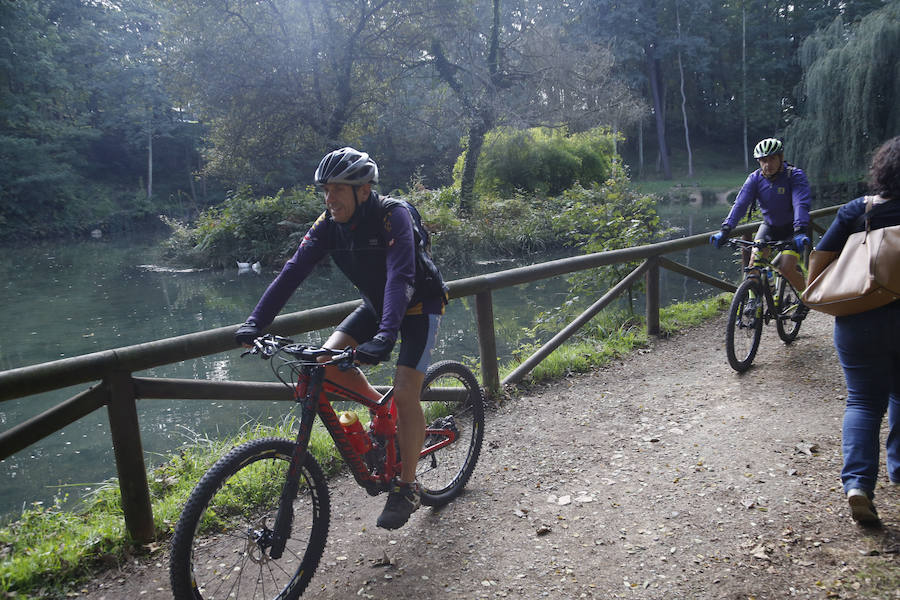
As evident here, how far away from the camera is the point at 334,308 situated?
4129 mm

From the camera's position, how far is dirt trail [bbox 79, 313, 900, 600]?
2877 millimetres

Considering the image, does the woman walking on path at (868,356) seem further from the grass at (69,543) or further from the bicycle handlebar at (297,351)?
the grass at (69,543)

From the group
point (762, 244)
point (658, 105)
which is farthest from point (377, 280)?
point (658, 105)

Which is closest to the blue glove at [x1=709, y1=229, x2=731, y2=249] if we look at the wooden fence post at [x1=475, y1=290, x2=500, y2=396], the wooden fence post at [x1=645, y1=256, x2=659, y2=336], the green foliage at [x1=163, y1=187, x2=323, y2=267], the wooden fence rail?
the wooden fence post at [x1=645, y1=256, x2=659, y2=336]

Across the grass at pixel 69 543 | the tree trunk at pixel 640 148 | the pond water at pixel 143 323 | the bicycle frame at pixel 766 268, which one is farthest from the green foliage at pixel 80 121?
the grass at pixel 69 543

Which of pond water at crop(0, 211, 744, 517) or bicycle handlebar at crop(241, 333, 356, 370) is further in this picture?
pond water at crop(0, 211, 744, 517)

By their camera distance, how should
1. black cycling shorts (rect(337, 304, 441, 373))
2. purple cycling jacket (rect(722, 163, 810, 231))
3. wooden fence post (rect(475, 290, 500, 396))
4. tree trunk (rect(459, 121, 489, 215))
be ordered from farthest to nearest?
1. tree trunk (rect(459, 121, 489, 215))
2. purple cycling jacket (rect(722, 163, 810, 231))
3. wooden fence post (rect(475, 290, 500, 396))
4. black cycling shorts (rect(337, 304, 441, 373))

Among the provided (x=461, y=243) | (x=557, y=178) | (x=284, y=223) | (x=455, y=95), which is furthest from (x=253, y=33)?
(x=557, y=178)

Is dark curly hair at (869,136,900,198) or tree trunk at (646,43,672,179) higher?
tree trunk at (646,43,672,179)

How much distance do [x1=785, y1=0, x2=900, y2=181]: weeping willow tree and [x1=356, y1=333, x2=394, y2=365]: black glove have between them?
916 inches

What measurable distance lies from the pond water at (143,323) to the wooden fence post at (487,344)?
8.75 ft

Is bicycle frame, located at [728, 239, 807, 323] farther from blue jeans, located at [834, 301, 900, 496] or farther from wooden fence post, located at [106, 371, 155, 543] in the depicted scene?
wooden fence post, located at [106, 371, 155, 543]

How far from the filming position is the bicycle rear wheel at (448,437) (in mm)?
3674

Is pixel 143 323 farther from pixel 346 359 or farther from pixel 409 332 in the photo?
pixel 346 359
